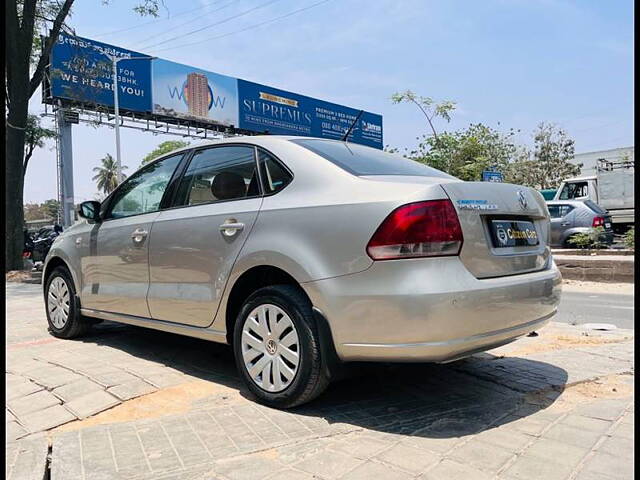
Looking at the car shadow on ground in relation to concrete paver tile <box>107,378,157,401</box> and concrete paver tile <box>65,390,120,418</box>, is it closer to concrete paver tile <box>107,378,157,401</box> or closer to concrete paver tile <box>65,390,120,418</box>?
concrete paver tile <box>107,378,157,401</box>

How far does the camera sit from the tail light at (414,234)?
263 centimetres

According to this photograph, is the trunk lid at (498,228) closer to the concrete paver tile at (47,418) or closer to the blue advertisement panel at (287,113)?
the concrete paver tile at (47,418)

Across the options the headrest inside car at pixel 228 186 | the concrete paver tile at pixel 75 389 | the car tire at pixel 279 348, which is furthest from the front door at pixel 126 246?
the car tire at pixel 279 348

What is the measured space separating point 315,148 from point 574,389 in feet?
7.23

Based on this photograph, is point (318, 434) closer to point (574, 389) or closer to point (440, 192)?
point (440, 192)

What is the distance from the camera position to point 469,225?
2766 millimetres

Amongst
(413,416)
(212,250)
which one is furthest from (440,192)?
(212,250)

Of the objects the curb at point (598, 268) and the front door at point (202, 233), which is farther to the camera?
the curb at point (598, 268)

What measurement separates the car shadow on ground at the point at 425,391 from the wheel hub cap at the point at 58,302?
959 mm

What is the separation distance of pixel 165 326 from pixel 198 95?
2786 cm

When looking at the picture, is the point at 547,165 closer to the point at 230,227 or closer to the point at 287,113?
the point at 287,113

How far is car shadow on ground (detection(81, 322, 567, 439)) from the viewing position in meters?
2.84

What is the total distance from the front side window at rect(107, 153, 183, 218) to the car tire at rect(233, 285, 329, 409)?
144 centimetres

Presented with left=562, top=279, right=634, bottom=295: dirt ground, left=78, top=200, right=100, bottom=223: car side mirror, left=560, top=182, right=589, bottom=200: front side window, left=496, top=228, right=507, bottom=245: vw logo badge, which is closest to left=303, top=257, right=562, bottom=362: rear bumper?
left=496, top=228, right=507, bottom=245: vw logo badge
